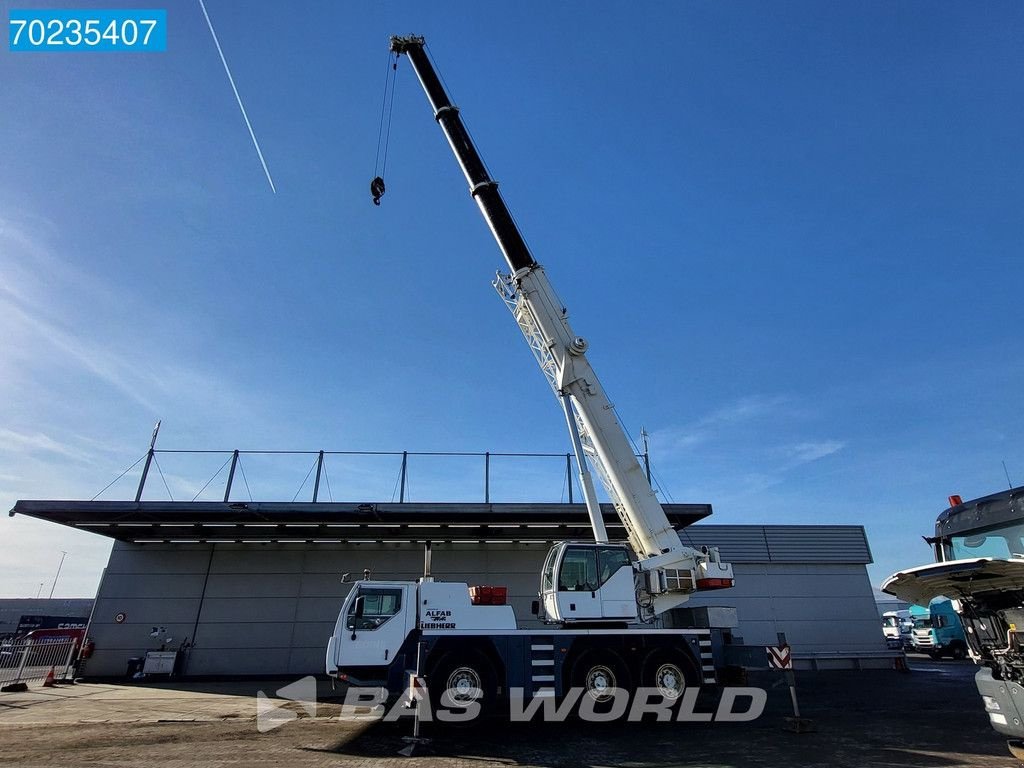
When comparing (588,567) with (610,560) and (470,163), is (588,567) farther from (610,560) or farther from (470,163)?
(470,163)

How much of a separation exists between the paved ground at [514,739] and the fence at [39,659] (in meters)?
8.11

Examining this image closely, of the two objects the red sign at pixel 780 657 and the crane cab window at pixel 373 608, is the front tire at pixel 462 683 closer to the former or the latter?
the crane cab window at pixel 373 608

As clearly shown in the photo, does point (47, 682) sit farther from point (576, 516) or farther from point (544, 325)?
point (544, 325)

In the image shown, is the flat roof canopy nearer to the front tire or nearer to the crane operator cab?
the crane operator cab

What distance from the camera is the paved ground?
25.5 ft

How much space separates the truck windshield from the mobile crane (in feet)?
14.6

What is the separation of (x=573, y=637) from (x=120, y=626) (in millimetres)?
18592

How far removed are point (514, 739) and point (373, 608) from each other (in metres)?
3.91

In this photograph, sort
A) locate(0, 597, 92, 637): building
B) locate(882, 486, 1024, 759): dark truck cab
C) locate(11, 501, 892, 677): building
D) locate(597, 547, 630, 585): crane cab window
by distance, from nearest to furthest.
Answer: locate(882, 486, 1024, 759): dark truck cab < locate(597, 547, 630, 585): crane cab window < locate(11, 501, 892, 677): building < locate(0, 597, 92, 637): building

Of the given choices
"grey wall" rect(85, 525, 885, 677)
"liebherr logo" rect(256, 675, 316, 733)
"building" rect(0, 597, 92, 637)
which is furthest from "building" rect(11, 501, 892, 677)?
"building" rect(0, 597, 92, 637)

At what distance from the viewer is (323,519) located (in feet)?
57.7

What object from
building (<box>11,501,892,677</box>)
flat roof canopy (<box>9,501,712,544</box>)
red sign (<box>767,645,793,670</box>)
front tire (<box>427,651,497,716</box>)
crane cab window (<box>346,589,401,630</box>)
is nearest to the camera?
red sign (<box>767,645,793,670</box>)

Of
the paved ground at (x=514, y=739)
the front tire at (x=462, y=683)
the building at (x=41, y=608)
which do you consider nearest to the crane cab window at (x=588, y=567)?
the front tire at (x=462, y=683)

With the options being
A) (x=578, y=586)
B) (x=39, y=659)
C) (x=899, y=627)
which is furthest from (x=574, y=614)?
(x=899, y=627)
